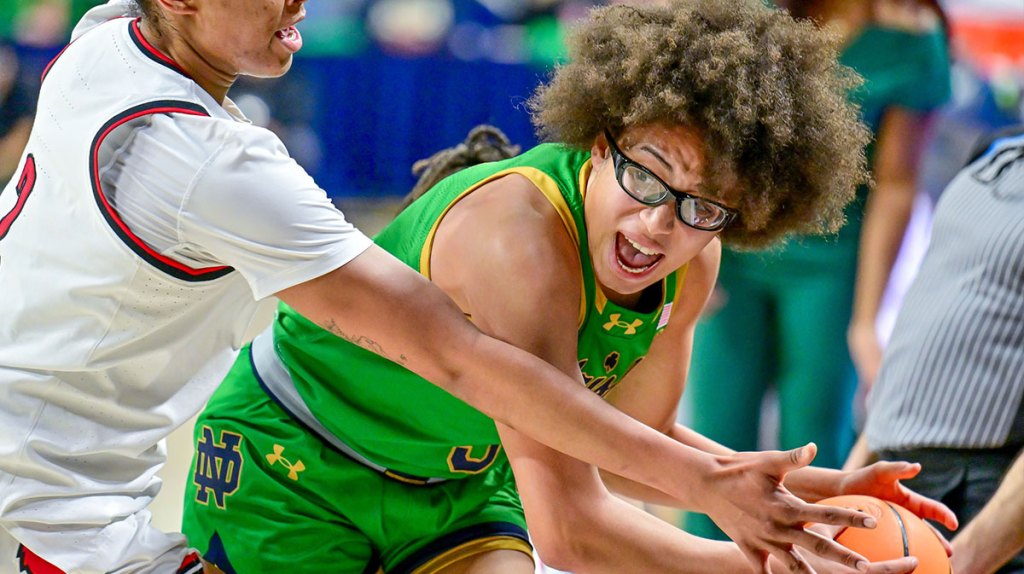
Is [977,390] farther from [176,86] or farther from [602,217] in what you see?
[176,86]

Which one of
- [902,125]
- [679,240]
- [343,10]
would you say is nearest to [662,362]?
[679,240]

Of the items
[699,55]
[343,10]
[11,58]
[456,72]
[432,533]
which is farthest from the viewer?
[343,10]

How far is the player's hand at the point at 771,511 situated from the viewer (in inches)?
72.3

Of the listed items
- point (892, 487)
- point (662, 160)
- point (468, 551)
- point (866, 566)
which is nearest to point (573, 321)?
point (662, 160)

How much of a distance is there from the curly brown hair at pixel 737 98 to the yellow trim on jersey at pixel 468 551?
82 centimetres

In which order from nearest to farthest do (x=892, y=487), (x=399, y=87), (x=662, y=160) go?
(x=662, y=160)
(x=892, y=487)
(x=399, y=87)

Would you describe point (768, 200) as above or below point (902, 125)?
above

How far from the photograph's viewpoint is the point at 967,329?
3057 millimetres

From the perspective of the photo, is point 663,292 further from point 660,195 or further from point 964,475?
point 964,475

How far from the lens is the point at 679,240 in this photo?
2238 mm

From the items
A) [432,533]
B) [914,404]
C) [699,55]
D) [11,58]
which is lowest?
[11,58]

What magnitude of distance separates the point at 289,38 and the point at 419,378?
70 cm

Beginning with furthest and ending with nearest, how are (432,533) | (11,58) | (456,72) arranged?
(456,72), (11,58), (432,533)

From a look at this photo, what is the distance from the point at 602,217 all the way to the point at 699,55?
32cm
